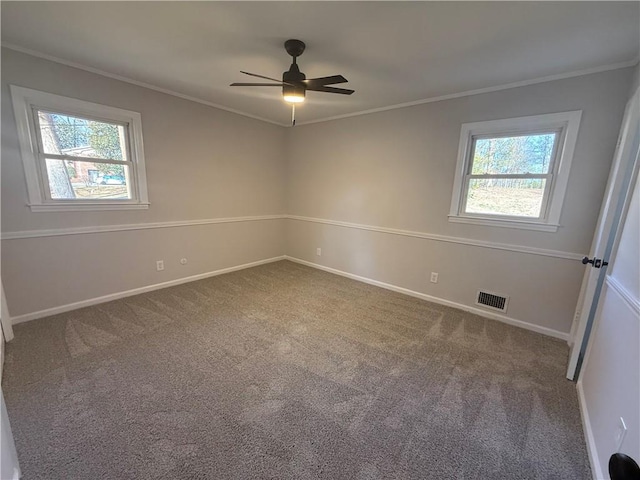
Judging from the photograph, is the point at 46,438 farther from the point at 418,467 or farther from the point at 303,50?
the point at 303,50

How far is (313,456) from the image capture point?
1435mm

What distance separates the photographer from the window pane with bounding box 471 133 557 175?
2652mm

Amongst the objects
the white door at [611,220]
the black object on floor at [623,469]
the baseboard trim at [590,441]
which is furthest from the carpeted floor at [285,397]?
the black object on floor at [623,469]

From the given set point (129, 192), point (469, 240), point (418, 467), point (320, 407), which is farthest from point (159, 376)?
point (469, 240)

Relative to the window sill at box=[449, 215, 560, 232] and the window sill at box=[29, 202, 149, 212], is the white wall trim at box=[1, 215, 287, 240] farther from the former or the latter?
the window sill at box=[449, 215, 560, 232]

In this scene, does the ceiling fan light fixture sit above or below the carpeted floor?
above

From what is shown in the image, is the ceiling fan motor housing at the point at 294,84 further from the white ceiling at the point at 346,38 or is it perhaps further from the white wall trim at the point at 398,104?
the white wall trim at the point at 398,104

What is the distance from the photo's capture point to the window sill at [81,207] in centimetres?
260

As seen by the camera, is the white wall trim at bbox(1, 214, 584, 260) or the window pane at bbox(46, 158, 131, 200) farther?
the window pane at bbox(46, 158, 131, 200)

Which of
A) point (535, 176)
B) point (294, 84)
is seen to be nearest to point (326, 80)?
point (294, 84)

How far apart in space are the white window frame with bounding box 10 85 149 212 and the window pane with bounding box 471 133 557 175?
3941 mm

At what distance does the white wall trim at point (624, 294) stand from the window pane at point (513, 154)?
54.7 inches

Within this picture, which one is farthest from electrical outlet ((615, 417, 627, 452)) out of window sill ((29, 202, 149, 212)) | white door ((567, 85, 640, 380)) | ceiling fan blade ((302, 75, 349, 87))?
window sill ((29, 202, 149, 212))

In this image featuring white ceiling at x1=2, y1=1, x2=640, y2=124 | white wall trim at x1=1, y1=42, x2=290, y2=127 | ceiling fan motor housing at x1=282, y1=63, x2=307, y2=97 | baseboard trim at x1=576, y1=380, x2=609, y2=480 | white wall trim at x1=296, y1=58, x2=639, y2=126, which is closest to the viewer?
baseboard trim at x1=576, y1=380, x2=609, y2=480
